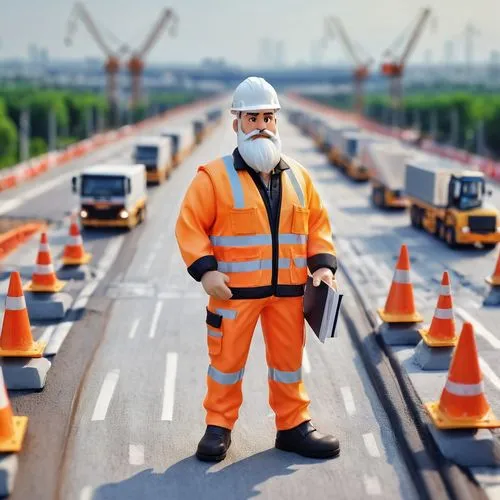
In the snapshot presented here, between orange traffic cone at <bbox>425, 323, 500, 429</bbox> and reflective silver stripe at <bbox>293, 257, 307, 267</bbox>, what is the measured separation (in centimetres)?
141

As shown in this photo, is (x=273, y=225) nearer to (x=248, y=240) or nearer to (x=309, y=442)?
(x=248, y=240)

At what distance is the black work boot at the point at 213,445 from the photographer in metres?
8.23

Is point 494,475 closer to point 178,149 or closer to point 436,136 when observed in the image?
point 178,149

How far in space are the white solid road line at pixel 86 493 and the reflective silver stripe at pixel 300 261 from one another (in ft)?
8.04

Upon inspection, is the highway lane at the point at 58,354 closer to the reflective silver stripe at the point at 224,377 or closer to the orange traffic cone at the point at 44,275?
the orange traffic cone at the point at 44,275

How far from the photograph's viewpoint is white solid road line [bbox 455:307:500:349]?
12.9m

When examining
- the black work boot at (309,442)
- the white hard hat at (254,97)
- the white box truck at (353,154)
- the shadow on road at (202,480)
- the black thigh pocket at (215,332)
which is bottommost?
the white box truck at (353,154)

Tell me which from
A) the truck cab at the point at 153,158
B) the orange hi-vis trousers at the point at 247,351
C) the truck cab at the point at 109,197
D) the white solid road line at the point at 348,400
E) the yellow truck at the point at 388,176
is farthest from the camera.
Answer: the truck cab at the point at 153,158

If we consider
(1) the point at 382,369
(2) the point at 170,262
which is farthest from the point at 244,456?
(2) the point at 170,262

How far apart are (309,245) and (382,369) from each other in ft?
10.6

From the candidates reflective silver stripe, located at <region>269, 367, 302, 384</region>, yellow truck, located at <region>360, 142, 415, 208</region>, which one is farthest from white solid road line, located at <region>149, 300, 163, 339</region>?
yellow truck, located at <region>360, 142, 415, 208</region>

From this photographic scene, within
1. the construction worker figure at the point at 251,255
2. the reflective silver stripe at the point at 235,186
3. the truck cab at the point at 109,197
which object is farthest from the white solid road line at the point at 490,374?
the truck cab at the point at 109,197

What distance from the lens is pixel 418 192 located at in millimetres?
26109

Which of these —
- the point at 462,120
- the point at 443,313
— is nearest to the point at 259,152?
the point at 443,313
